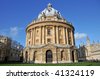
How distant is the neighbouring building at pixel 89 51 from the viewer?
7562 centimetres

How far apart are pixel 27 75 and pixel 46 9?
167ft

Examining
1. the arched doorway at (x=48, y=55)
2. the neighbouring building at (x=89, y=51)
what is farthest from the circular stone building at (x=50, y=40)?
the neighbouring building at (x=89, y=51)

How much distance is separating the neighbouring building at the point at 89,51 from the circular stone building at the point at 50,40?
28295mm

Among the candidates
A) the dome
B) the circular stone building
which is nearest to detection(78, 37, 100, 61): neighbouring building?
the circular stone building

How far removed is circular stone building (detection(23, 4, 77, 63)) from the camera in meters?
42.9

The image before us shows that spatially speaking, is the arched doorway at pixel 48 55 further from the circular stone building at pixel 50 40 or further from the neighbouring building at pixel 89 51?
the neighbouring building at pixel 89 51

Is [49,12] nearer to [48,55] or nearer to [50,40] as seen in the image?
[50,40]

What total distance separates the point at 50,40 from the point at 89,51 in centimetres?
3814

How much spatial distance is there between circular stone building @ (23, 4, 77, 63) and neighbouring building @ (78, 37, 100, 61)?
28.3 m

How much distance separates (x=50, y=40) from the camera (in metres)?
47.8

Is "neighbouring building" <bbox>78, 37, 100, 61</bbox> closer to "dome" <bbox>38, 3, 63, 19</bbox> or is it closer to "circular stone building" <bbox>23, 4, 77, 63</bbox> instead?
"circular stone building" <bbox>23, 4, 77, 63</bbox>

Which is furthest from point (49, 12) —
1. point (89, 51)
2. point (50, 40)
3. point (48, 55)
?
point (89, 51)

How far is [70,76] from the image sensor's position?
734cm

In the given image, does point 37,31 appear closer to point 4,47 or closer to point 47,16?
point 47,16
